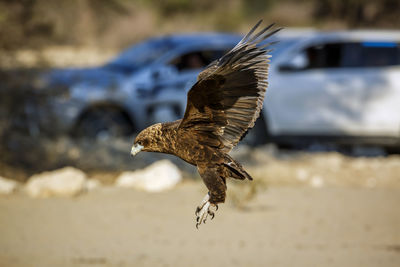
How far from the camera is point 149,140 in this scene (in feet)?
12.5

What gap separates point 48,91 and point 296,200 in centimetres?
386

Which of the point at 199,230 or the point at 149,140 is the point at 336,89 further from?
the point at 149,140

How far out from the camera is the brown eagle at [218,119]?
3691 mm

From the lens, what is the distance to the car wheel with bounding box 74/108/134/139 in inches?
373

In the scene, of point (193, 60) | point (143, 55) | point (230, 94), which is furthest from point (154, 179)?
point (230, 94)

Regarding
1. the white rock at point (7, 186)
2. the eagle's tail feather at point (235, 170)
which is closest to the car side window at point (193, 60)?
the white rock at point (7, 186)

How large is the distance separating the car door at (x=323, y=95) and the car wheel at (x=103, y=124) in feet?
7.35

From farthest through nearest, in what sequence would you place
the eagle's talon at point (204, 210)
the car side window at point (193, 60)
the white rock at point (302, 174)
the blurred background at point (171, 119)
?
the car side window at point (193, 60)
the white rock at point (302, 174)
the blurred background at point (171, 119)
the eagle's talon at point (204, 210)

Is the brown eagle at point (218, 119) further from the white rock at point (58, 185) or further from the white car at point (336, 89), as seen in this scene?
the white car at point (336, 89)

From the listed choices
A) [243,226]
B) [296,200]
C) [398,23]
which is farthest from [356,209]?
[398,23]

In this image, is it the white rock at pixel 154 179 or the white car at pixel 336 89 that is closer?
the white rock at pixel 154 179

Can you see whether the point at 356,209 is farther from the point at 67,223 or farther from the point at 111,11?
the point at 111,11

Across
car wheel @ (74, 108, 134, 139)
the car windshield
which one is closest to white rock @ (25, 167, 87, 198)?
car wheel @ (74, 108, 134, 139)

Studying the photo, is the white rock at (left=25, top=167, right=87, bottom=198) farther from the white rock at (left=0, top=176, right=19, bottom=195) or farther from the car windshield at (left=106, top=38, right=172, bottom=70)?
the car windshield at (left=106, top=38, right=172, bottom=70)
